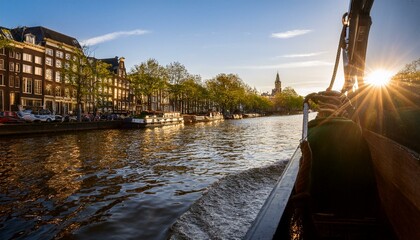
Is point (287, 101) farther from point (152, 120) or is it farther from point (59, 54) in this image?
point (152, 120)

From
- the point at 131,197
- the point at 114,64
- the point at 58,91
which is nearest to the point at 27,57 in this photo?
the point at 58,91

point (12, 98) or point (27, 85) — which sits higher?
point (27, 85)

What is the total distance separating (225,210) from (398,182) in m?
4.72

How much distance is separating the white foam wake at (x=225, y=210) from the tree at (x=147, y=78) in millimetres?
49726

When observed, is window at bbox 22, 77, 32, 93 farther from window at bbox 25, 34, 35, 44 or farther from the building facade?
window at bbox 25, 34, 35, 44

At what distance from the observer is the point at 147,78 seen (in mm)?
57312

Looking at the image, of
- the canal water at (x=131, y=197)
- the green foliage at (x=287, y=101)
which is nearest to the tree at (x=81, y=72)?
the canal water at (x=131, y=197)

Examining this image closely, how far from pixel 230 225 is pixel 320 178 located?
3.49m

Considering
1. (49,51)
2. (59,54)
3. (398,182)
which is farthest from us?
(59,54)

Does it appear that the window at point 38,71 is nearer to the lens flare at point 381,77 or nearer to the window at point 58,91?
the window at point 58,91

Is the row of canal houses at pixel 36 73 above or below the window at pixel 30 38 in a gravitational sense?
below

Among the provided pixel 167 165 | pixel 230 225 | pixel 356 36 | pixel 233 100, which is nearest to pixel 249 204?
pixel 230 225

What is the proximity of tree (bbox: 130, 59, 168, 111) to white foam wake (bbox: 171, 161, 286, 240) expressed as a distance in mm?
49726

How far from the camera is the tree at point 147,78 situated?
56878mm
